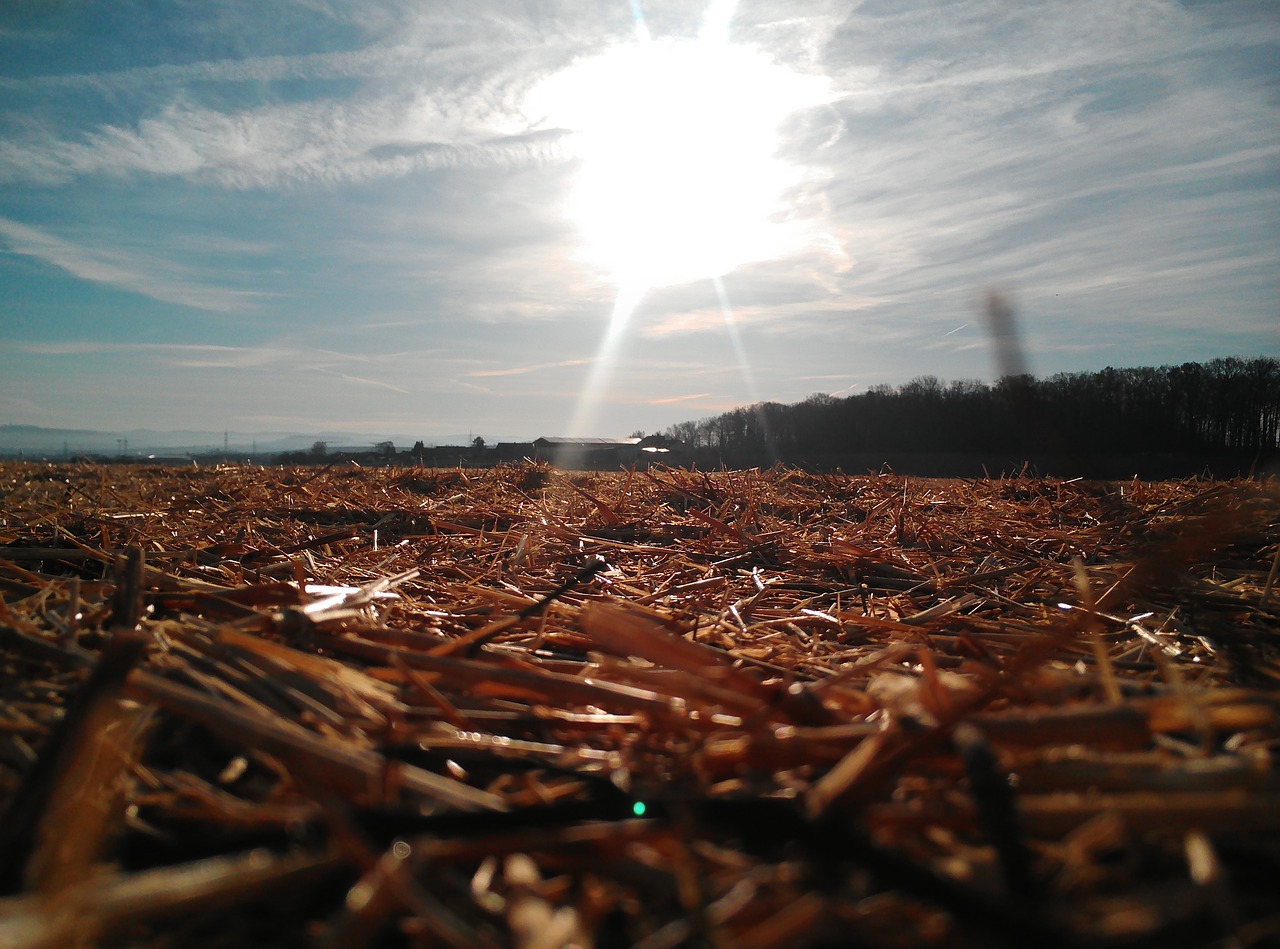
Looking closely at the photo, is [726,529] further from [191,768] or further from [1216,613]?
[191,768]

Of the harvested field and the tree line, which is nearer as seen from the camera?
the harvested field

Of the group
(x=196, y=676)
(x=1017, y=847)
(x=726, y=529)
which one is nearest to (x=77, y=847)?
(x=196, y=676)

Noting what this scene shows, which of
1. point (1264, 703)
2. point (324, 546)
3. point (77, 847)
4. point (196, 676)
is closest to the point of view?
point (77, 847)

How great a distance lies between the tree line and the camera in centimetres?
2162

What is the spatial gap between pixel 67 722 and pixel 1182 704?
2089 millimetres

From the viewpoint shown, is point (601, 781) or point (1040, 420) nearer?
point (601, 781)

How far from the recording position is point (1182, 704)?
121 centimetres

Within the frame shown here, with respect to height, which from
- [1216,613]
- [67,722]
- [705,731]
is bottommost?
[1216,613]

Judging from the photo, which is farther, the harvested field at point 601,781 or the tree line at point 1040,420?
the tree line at point 1040,420

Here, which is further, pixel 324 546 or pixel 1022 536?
pixel 1022 536

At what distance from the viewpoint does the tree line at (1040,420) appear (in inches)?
851

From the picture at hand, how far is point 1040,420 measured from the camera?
69.5ft

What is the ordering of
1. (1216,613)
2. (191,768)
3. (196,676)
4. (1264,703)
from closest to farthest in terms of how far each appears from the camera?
(1264,703) < (191,768) < (196,676) < (1216,613)

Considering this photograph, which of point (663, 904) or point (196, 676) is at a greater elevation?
point (196, 676)
